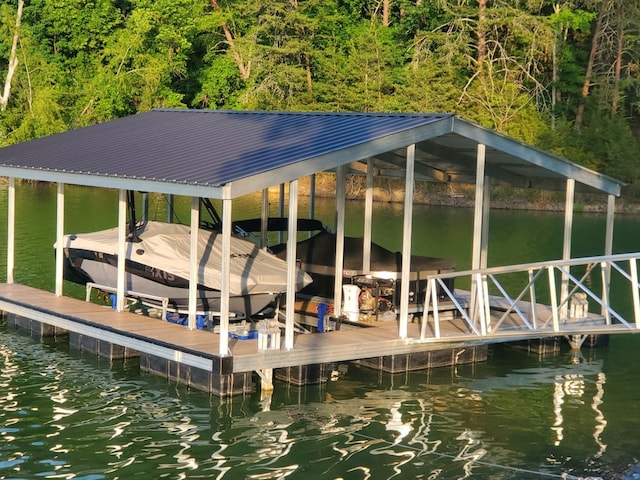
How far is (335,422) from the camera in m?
13.6

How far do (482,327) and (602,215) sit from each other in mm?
30140

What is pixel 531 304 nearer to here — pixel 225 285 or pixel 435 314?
pixel 435 314

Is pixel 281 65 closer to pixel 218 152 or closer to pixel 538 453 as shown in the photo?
pixel 218 152

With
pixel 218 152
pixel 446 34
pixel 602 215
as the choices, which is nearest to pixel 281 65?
pixel 446 34

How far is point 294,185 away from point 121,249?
3.97m

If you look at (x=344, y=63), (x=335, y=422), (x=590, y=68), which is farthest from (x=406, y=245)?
(x=590, y=68)

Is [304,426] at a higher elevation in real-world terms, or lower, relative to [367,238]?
lower

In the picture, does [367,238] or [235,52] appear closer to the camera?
[367,238]

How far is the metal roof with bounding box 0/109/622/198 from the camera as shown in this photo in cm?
1441

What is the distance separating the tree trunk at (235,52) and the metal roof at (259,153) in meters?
34.1

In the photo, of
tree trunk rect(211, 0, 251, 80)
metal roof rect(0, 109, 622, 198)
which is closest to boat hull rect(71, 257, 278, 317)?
metal roof rect(0, 109, 622, 198)

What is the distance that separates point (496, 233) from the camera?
36500mm

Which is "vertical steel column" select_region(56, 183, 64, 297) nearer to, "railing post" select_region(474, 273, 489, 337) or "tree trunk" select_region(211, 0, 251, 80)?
"railing post" select_region(474, 273, 489, 337)

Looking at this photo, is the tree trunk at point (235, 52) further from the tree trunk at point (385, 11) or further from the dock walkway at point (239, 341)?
the dock walkway at point (239, 341)
